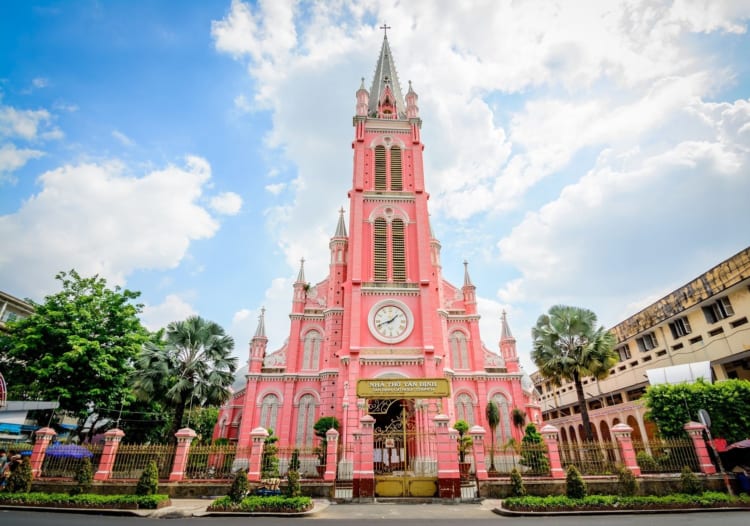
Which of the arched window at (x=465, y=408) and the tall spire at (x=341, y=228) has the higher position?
the tall spire at (x=341, y=228)

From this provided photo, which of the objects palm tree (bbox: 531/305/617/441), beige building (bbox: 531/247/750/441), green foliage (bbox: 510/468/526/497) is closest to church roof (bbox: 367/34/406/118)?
palm tree (bbox: 531/305/617/441)

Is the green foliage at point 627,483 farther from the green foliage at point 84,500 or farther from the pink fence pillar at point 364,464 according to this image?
the green foliage at point 84,500

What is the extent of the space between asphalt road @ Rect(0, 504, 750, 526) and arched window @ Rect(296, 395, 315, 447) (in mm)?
12597

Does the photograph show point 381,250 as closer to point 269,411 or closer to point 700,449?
point 269,411

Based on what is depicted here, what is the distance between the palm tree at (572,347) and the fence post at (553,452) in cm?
630

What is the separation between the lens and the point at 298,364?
25.1 m

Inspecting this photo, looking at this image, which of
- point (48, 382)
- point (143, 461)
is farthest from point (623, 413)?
point (48, 382)

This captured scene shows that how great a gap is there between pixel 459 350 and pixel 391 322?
19.9 feet

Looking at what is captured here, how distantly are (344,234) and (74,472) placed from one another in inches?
793

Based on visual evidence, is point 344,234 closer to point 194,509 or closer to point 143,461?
point 143,461

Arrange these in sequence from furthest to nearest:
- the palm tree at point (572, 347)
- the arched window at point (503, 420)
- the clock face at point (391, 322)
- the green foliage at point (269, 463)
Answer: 1. the arched window at point (503, 420)
2. the clock face at point (391, 322)
3. the palm tree at point (572, 347)
4. the green foliage at point (269, 463)

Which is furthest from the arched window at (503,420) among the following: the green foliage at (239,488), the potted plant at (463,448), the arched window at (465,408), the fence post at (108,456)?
the fence post at (108,456)

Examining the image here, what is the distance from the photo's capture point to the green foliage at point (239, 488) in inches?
441

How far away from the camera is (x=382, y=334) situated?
2281 centimetres
